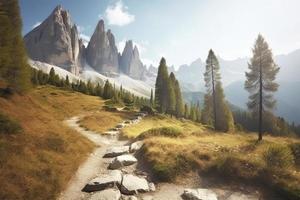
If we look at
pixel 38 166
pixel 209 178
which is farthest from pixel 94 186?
pixel 209 178

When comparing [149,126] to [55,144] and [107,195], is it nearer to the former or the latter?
[55,144]

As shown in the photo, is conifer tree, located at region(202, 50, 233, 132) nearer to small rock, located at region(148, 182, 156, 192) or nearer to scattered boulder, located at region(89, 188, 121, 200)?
small rock, located at region(148, 182, 156, 192)

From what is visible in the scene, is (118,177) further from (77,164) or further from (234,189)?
(234,189)

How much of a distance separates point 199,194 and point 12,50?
27.3m

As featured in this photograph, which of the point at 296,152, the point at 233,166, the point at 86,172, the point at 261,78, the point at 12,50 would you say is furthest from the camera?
the point at 261,78

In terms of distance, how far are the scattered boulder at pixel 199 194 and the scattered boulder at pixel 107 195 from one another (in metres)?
3.16

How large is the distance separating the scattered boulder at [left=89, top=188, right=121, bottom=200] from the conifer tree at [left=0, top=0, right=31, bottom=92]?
2077 centimetres

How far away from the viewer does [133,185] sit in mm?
11578

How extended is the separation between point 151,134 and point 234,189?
11.7m

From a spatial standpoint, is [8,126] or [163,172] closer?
[163,172]

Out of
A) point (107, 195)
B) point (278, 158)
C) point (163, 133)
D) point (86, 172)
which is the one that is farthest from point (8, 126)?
point (278, 158)

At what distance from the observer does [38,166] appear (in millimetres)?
11617

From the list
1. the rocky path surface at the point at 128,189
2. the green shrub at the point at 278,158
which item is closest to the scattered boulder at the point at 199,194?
the rocky path surface at the point at 128,189

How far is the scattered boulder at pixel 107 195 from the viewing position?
400 inches
